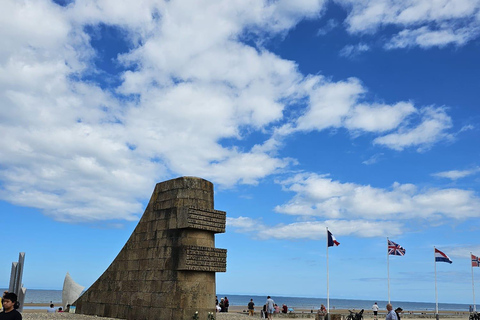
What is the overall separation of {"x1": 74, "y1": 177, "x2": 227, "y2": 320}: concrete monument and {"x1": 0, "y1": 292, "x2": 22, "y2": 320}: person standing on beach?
10207 millimetres

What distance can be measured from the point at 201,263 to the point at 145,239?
3.07m

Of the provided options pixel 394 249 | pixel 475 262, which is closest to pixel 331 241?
pixel 394 249

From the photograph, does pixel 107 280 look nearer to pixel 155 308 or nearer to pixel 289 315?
pixel 155 308

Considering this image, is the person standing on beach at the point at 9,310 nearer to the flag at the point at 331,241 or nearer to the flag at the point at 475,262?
the flag at the point at 331,241

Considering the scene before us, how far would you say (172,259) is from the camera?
681 inches

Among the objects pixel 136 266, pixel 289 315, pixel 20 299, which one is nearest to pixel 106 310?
pixel 136 266

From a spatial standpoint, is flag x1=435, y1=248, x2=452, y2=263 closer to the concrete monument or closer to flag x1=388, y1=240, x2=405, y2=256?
flag x1=388, y1=240, x2=405, y2=256

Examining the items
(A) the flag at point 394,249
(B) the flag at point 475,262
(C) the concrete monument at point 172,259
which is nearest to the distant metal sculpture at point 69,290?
(C) the concrete monument at point 172,259

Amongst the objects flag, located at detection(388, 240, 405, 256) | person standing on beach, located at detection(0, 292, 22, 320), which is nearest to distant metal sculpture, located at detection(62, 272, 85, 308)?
flag, located at detection(388, 240, 405, 256)

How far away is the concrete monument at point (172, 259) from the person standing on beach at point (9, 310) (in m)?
10.2

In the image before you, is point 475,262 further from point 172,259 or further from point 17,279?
point 17,279

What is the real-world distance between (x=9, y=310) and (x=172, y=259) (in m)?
10.7

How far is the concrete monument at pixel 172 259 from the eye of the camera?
16969mm

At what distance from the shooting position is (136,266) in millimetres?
19000
